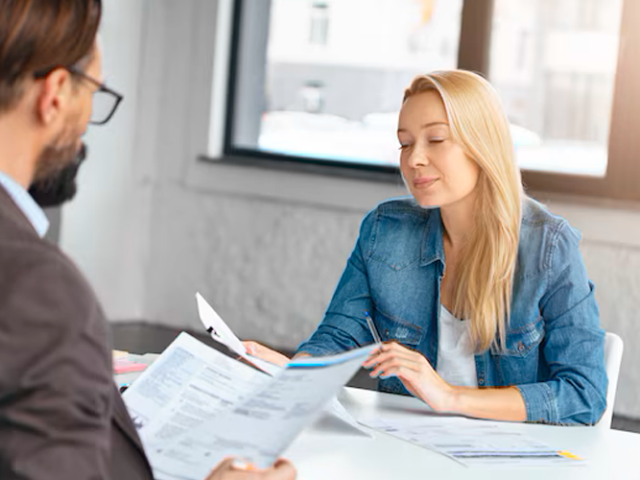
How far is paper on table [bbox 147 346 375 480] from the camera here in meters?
1.00

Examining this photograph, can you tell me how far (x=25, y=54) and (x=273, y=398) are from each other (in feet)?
1.40

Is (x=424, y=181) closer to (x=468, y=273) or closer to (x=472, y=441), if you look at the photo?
(x=468, y=273)

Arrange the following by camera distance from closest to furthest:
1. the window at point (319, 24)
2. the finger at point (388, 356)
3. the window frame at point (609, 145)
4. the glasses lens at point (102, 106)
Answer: the glasses lens at point (102, 106) < the finger at point (388, 356) < the window frame at point (609, 145) < the window at point (319, 24)

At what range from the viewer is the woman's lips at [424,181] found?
84.2 inches

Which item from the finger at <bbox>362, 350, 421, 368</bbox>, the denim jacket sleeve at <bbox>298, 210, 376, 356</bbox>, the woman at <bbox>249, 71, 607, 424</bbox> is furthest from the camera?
the denim jacket sleeve at <bbox>298, 210, 376, 356</bbox>

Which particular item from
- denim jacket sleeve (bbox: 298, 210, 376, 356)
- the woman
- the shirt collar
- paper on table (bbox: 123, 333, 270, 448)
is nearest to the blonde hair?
the woman

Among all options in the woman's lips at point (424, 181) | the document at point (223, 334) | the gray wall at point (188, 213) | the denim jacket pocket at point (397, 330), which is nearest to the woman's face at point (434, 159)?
the woman's lips at point (424, 181)

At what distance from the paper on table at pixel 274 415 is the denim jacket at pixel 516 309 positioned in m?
0.86

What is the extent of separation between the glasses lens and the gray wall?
3735 millimetres

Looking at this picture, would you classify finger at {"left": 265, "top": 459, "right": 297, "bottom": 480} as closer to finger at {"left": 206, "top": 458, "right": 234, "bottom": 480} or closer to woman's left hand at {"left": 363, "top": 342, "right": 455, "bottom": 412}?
finger at {"left": 206, "top": 458, "right": 234, "bottom": 480}

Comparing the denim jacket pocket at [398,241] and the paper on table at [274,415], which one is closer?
the paper on table at [274,415]

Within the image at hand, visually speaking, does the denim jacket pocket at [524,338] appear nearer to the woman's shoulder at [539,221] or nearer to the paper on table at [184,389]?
the woman's shoulder at [539,221]

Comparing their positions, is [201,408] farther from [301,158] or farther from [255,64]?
[255,64]

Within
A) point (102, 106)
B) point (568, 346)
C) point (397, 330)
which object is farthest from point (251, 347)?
point (102, 106)
